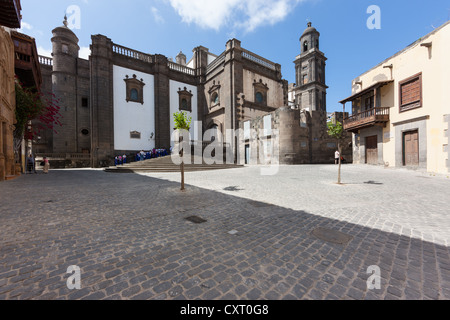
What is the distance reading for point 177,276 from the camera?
2039 millimetres

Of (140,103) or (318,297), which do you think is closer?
(318,297)

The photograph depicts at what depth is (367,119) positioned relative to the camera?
613 inches

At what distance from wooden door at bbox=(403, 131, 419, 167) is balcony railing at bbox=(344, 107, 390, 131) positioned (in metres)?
1.95

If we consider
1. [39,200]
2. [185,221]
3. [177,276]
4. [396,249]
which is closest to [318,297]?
[177,276]

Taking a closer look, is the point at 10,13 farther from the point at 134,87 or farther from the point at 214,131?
the point at 214,131

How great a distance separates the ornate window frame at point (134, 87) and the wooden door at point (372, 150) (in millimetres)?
26040

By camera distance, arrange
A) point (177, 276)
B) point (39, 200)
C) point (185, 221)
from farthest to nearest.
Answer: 1. point (39, 200)
2. point (185, 221)
3. point (177, 276)

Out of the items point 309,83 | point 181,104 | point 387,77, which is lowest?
point 387,77

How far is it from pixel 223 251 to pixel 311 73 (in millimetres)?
42762

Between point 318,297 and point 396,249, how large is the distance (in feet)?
5.88

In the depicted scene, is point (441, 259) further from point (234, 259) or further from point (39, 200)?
point (39, 200)

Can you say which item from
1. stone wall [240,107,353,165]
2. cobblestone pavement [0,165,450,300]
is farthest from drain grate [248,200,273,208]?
stone wall [240,107,353,165]

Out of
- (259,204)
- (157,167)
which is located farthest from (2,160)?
(259,204)
